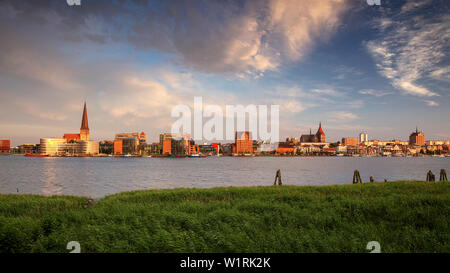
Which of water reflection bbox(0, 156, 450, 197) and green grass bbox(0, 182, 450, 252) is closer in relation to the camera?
green grass bbox(0, 182, 450, 252)

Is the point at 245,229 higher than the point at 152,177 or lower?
higher

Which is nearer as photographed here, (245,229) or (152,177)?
(245,229)

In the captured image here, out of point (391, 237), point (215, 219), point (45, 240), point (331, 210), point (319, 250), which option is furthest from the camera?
point (331, 210)

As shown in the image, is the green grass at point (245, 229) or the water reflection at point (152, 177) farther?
the water reflection at point (152, 177)

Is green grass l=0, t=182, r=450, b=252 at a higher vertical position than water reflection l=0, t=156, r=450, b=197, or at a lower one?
higher

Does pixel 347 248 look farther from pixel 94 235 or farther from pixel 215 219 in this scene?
pixel 94 235

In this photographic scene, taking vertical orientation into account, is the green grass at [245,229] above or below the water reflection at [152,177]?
above

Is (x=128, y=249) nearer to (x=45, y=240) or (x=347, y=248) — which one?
(x=45, y=240)

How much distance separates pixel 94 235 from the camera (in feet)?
24.1
